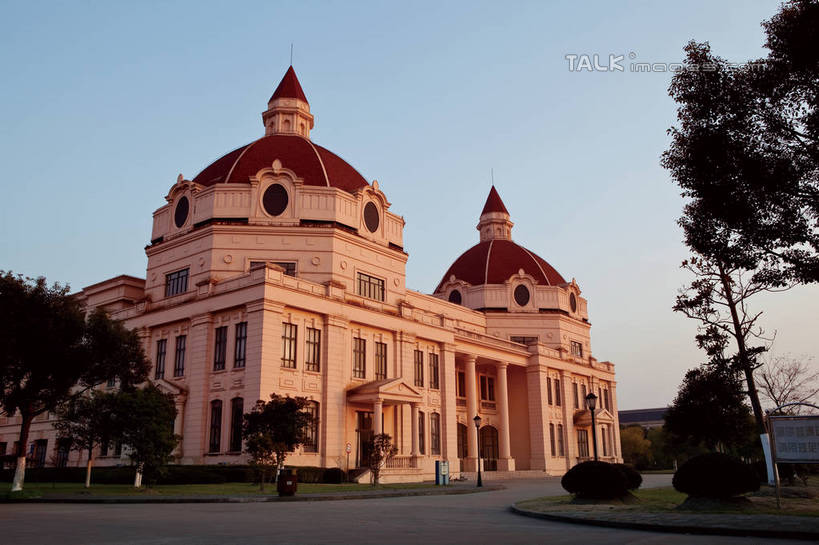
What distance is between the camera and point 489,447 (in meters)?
56.7

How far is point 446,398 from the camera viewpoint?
4781cm

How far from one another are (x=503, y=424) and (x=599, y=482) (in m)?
36.7

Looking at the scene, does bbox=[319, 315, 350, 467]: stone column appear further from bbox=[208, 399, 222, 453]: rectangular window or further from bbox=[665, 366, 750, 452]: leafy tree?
bbox=[665, 366, 750, 452]: leafy tree

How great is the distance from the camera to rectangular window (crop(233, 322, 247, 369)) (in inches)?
1464

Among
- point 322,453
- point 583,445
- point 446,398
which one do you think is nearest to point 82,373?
point 322,453

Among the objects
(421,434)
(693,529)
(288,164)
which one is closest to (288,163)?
(288,164)

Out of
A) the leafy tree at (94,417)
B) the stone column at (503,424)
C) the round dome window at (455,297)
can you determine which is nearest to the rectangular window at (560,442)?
the stone column at (503,424)

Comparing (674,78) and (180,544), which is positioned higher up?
(674,78)

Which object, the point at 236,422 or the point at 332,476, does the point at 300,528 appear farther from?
the point at 236,422

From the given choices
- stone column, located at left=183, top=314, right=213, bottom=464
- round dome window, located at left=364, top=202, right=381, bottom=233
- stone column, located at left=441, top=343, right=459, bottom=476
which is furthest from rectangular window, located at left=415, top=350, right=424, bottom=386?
stone column, located at left=183, top=314, right=213, bottom=464

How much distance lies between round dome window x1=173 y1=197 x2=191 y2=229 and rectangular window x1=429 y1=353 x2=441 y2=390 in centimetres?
1905

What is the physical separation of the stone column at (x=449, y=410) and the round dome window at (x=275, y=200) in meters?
15.1

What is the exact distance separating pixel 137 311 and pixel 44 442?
14.2m

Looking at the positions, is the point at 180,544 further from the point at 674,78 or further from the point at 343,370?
the point at 343,370
